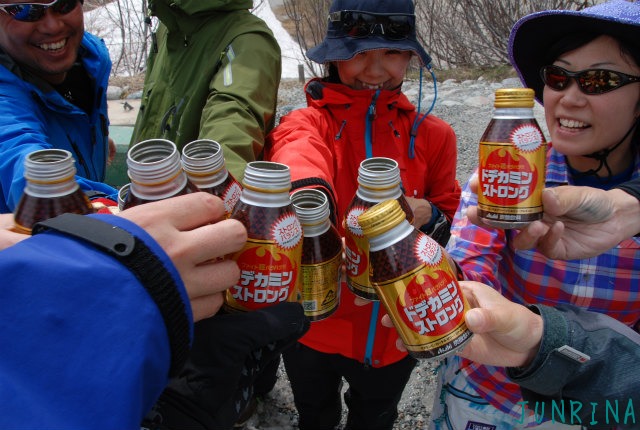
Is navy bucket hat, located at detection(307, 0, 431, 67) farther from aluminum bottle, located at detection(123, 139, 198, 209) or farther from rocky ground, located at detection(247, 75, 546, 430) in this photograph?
rocky ground, located at detection(247, 75, 546, 430)

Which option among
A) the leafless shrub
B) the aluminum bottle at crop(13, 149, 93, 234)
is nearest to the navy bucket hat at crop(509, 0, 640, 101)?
the aluminum bottle at crop(13, 149, 93, 234)

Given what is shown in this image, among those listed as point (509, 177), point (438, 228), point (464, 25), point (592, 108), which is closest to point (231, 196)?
point (509, 177)

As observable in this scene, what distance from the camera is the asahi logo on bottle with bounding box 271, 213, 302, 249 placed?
125cm

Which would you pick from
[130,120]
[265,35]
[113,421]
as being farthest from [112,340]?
[130,120]

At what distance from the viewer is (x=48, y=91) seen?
7.26 feet

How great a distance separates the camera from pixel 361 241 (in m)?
1.51

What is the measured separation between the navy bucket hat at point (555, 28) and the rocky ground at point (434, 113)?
6.89ft

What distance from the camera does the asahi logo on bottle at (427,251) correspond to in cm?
125

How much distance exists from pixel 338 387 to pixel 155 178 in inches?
74.7

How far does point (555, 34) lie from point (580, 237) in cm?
75

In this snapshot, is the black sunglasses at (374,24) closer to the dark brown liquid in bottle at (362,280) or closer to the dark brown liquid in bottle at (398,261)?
the dark brown liquid in bottle at (362,280)

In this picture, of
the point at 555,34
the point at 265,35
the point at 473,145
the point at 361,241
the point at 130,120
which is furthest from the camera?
the point at 130,120

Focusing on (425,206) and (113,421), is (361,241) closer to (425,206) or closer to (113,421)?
(425,206)

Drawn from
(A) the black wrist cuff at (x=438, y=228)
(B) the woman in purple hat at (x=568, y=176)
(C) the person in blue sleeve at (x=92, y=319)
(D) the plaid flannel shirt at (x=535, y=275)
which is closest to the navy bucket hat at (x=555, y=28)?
(B) the woman in purple hat at (x=568, y=176)
